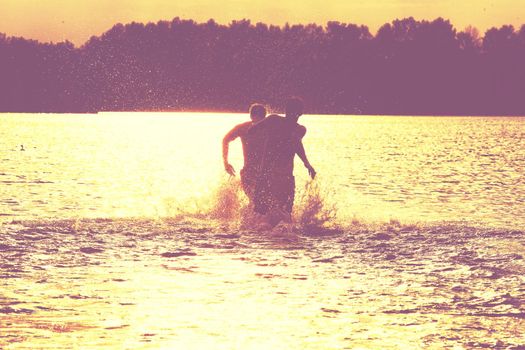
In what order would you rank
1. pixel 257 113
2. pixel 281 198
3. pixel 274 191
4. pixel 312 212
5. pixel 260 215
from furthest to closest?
1. pixel 312 212
2. pixel 260 215
3. pixel 281 198
4. pixel 274 191
5. pixel 257 113

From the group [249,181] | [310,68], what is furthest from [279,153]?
[310,68]

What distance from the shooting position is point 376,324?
294 inches

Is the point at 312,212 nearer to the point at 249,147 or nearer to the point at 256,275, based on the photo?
the point at 249,147

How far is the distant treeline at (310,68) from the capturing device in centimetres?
14388

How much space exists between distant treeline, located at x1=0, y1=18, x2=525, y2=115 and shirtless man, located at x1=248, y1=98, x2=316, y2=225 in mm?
130465

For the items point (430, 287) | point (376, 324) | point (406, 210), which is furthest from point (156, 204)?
point (376, 324)

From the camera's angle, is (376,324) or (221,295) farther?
(221,295)

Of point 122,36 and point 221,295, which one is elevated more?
point 122,36

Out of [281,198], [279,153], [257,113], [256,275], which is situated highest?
[257,113]

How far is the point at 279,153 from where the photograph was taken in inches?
530

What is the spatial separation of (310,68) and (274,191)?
140468 millimetres

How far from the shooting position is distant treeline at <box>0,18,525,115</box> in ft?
472

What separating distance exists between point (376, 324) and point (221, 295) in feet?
5.81

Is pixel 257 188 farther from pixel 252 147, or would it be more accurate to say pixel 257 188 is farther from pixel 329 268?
pixel 329 268
